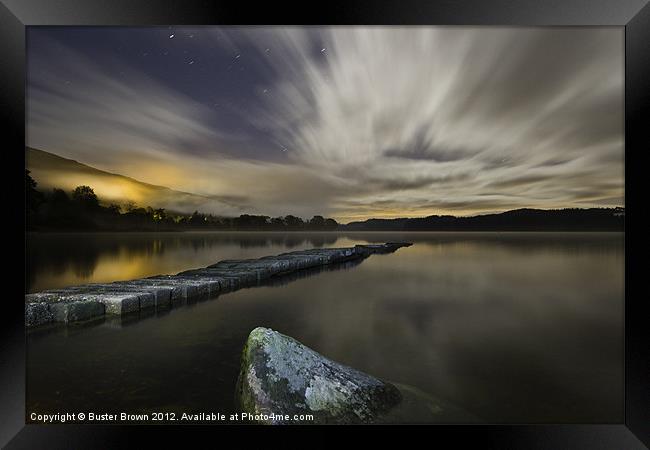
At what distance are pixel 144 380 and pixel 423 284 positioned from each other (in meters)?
12.0

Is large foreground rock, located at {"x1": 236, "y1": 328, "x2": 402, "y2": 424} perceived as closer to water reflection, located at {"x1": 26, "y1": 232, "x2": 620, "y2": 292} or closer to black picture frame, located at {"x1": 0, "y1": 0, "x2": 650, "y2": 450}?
black picture frame, located at {"x1": 0, "y1": 0, "x2": 650, "y2": 450}

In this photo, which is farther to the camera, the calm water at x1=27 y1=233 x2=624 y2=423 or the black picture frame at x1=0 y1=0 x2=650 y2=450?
the calm water at x1=27 y1=233 x2=624 y2=423

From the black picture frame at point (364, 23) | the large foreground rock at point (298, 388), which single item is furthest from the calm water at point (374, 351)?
the large foreground rock at point (298, 388)

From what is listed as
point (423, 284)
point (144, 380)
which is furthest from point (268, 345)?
point (423, 284)

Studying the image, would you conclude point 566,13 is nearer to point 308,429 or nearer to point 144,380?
point 308,429

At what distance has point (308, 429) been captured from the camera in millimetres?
2619

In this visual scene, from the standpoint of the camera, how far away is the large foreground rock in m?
A: 2.79

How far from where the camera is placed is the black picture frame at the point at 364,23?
256 cm

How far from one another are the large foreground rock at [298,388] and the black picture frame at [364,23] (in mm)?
338

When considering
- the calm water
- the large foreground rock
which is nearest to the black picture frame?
the large foreground rock

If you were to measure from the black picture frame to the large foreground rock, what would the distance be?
34 cm

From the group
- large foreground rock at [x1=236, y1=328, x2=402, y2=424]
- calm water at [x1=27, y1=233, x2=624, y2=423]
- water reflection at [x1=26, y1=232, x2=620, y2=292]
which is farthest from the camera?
water reflection at [x1=26, y1=232, x2=620, y2=292]

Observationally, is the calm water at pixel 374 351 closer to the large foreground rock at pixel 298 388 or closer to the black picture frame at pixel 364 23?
the black picture frame at pixel 364 23

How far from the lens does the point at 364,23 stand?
2596mm
